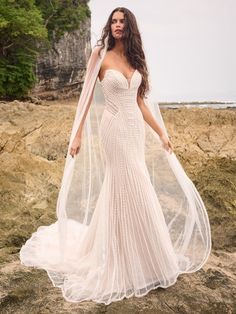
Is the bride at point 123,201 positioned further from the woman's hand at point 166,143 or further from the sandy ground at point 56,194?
the sandy ground at point 56,194

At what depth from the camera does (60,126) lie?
11.0 metres

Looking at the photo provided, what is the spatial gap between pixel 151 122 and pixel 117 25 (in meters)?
1.08

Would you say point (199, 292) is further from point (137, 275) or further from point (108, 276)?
point (108, 276)

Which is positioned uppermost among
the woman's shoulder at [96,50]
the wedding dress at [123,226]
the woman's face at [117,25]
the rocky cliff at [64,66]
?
the woman's face at [117,25]

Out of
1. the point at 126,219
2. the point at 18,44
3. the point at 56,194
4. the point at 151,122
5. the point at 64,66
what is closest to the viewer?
the point at 126,219

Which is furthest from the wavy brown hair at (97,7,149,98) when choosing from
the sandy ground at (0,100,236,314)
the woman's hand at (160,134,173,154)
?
the sandy ground at (0,100,236,314)

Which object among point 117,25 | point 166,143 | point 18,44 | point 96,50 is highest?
point 117,25

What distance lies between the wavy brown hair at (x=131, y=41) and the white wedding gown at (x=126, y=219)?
103mm

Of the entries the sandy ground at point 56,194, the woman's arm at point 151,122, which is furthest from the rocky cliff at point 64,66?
the woman's arm at point 151,122

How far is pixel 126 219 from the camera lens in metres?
4.09

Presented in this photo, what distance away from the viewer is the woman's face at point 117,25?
3.96 meters

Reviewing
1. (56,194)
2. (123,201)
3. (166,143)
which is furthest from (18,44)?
(123,201)

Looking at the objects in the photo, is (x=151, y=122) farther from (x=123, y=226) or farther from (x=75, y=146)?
(x=123, y=226)

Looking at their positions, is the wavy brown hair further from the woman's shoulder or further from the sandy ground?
the sandy ground
